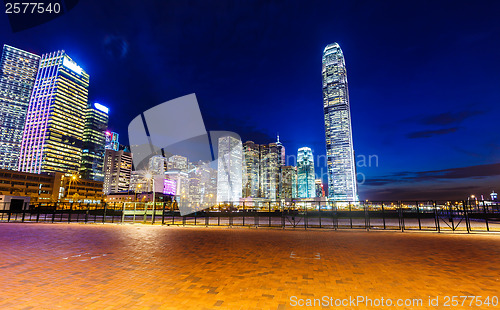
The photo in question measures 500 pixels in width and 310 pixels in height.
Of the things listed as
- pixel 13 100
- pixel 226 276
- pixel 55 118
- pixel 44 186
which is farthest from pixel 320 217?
pixel 13 100

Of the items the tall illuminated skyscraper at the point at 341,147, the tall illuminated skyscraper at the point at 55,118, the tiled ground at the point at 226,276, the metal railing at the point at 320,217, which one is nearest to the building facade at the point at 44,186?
the tall illuminated skyscraper at the point at 55,118

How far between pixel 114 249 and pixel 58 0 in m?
16.7

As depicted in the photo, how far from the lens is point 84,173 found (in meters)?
192

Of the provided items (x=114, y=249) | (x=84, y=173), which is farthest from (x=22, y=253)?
(x=84, y=173)

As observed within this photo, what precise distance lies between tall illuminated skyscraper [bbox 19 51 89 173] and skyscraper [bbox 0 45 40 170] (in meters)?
12.5

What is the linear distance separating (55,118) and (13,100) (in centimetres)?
5285

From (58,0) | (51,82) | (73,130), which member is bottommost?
(58,0)

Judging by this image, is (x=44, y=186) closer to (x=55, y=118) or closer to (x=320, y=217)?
(x=55, y=118)

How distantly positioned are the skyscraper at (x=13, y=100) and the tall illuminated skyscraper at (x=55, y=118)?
12.5 m

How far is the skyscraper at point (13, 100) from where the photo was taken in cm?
17588

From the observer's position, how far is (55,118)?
172 meters

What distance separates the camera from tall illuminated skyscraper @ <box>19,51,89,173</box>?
542 ft

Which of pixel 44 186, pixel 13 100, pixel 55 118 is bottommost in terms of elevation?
pixel 44 186

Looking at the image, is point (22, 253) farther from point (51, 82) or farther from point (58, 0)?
point (51, 82)
